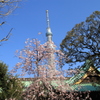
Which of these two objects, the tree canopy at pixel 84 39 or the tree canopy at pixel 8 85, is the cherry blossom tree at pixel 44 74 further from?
the tree canopy at pixel 84 39

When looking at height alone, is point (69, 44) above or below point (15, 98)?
above

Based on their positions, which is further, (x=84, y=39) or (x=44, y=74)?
(x=84, y=39)

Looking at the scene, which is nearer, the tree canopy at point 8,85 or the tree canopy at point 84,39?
the tree canopy at point 8,85

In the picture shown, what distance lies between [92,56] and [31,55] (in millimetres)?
11685

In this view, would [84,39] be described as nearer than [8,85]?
No

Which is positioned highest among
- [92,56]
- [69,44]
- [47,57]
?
[69,44]

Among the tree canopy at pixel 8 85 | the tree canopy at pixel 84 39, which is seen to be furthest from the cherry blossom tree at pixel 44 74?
the tree canopy at pixel 84 39

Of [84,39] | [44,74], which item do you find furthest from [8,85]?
[84,39]

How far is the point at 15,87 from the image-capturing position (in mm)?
6789

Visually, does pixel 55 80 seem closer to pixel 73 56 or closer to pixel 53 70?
pixel 53 70

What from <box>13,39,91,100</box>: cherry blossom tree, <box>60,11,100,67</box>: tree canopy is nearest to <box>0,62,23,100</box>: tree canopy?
<box>13,39,91,100</box>: cherry blossom tree

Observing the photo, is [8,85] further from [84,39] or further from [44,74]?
[84,39]

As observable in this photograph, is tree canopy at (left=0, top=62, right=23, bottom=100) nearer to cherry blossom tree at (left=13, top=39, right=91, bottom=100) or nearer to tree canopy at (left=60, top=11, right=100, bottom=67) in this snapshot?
cherry blossom tree at (left=13, top=39, right=91, bottom=100)

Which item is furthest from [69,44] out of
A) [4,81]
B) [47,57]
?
[4,81]
